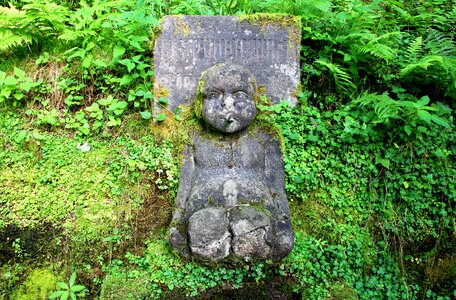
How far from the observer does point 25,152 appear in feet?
14.3

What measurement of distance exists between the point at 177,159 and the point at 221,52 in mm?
1328

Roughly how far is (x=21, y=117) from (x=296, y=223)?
3.51m

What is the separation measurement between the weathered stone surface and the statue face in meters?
0.53

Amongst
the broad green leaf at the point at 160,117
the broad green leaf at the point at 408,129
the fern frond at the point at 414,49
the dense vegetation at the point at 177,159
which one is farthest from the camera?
the fern frond at the point at 414,49

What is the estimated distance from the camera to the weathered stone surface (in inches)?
170

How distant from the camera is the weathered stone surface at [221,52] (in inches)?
170

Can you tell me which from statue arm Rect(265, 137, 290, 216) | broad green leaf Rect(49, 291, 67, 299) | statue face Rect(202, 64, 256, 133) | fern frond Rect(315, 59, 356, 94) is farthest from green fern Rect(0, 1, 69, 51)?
fern frond Rect(315, 59, 356, 94)

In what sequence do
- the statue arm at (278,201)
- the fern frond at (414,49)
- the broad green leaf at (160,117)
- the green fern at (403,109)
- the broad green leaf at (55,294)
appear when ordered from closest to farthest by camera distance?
the broad green leaf at (55,294), the statue arm at (278,201), the green fern at (403,109), the broad green leaf at (160,117), the fern frond at (414,49)

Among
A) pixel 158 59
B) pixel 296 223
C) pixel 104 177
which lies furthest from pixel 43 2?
pixel 296 223

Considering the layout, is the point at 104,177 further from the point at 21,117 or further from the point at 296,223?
the point at 296,223

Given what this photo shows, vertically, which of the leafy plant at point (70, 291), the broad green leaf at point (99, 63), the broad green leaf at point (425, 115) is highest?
the broad green leaf at point (99, 63)

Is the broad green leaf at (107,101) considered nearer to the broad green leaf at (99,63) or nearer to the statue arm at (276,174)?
the broad green leaf at (99,63)

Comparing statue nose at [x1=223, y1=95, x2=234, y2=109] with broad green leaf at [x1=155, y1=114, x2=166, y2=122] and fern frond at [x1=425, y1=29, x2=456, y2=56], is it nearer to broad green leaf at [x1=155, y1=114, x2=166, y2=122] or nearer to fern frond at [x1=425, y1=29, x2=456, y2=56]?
broad green leaf at [x1=155, y1=114, x2=166, y2=122]

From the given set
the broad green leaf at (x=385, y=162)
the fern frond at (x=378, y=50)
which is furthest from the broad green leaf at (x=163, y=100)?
the broad green leaf at (x=385, y=162)
